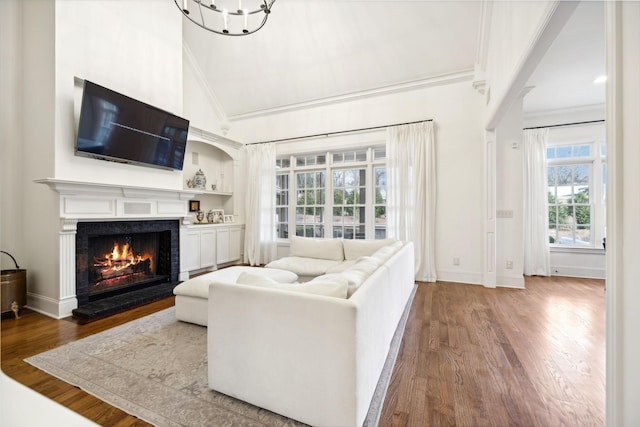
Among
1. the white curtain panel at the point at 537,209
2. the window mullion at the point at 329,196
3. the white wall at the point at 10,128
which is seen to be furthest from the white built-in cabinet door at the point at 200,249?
the white curtain panel at the point at 537,209

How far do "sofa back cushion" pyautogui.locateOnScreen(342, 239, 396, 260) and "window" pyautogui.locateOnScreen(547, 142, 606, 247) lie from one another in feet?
11.6

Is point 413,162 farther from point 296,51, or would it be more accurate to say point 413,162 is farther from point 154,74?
point 154,74

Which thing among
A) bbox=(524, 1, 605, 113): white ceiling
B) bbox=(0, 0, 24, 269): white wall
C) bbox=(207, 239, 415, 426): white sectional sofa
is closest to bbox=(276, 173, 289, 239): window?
bbox=(0, 0, 24, 269): white wall

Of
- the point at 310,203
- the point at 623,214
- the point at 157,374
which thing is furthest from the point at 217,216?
the point at 623,214

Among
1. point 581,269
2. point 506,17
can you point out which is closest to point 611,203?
point 506,17

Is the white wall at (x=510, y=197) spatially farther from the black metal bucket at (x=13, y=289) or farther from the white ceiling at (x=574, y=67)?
the black metal bucket at (x=13, y=289)

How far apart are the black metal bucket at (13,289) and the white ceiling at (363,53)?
13.9 ft

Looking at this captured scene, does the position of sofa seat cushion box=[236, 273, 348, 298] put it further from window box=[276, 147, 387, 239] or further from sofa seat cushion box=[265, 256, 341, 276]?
window box=[276, 147, 387, 239]

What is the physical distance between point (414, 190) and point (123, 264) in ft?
14.4

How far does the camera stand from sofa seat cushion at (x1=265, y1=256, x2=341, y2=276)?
3613 mm

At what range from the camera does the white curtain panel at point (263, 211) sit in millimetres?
5512

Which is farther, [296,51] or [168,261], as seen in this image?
[296,51]

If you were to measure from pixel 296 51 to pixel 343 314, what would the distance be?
15.0 feet

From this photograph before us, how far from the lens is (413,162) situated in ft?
14.3
